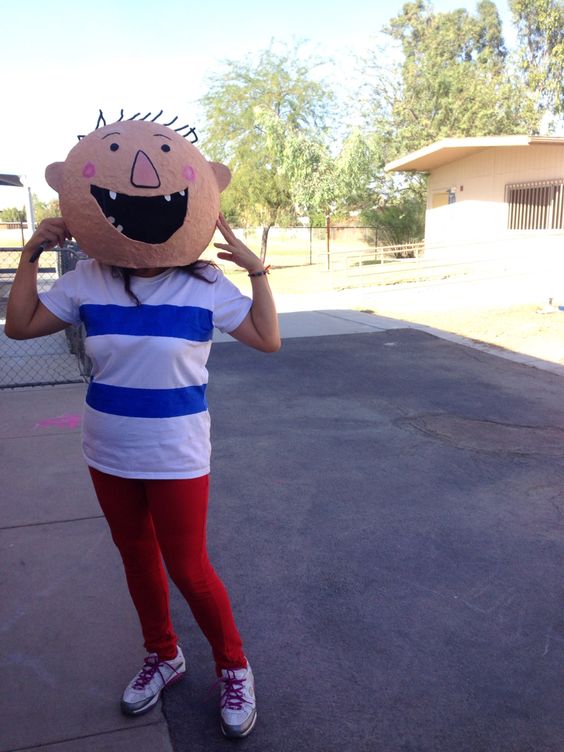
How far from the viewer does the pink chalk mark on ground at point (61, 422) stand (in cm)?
563

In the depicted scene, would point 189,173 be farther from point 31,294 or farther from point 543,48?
point 543,48

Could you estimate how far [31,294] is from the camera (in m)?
2.15

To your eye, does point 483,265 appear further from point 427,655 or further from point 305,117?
point 427,655

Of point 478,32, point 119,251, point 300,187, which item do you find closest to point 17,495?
point 119,251

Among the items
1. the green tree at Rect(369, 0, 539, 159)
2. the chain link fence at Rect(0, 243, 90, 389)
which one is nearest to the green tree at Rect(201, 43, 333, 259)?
the green tree at Rect(369, 0, 539, 159)

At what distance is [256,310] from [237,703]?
129 cm

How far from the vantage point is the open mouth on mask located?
1991 mm

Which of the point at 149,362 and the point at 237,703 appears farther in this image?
the point at 237,703

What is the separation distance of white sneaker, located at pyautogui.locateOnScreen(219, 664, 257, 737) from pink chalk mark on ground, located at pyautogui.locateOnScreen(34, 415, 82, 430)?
11.9ft

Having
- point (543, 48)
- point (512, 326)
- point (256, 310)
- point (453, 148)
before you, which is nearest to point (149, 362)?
point (256, 310)

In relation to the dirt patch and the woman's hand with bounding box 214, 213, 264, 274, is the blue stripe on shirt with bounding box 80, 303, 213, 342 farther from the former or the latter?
the dirt patch

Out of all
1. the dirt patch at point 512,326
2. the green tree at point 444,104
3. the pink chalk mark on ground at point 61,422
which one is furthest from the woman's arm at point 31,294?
the green tree at point 444,104

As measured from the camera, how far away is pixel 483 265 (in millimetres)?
17422

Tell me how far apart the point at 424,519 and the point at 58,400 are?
3.89 m
